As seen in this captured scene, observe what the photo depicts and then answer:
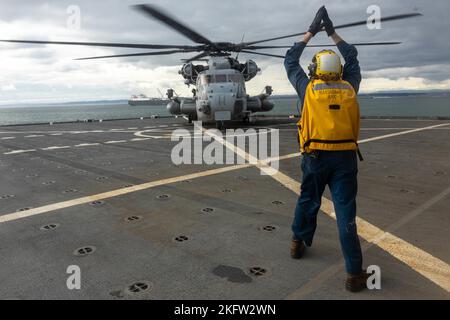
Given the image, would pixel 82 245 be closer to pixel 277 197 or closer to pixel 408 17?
pixel 277 197

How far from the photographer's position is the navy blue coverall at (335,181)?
11.3 ft

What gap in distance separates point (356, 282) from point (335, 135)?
143 cm

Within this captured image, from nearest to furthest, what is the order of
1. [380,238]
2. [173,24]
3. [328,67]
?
[328,67]
[380,238]
[173,24]

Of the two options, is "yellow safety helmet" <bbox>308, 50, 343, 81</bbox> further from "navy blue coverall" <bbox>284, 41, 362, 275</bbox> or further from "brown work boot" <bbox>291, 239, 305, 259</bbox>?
"brown work boot" <bbox>291, 239, 305, 259</bbox>

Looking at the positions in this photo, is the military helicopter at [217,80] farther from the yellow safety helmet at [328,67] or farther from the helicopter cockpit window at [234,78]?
the yellow safety helmet at [328,67]

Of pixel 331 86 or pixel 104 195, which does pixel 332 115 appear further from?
pixel 104 195

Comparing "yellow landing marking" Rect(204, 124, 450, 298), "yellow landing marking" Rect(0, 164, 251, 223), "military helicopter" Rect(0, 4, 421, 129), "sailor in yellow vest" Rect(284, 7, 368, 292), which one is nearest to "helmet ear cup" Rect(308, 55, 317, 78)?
"sailor in yellow vest" Rect(284, 7, 368, 292)

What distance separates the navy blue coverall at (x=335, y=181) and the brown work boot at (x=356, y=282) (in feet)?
0.14

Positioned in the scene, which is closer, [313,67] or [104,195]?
[313,67]

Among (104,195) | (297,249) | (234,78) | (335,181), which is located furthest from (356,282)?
(234,78)

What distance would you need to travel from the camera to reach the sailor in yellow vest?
345 cm

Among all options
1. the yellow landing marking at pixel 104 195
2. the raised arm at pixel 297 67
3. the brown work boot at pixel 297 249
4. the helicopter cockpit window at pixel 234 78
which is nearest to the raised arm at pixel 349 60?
the raised arm at pixel 297 67

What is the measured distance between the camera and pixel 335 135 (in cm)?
347
